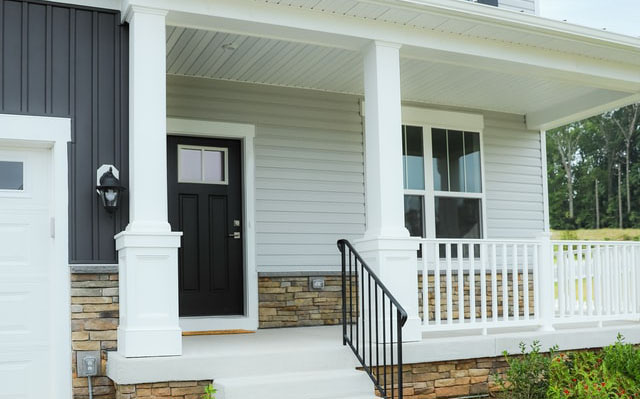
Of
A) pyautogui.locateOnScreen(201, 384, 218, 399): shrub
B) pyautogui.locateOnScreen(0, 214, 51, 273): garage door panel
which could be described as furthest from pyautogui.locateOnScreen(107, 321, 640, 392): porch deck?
pyautogui.locateOnScreen(0, 214, 51, 273): garage door panel

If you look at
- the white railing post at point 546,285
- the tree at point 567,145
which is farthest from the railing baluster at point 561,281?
the tree at point 567,145

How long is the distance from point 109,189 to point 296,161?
9.33ft

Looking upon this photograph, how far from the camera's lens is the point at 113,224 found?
17.1 feet

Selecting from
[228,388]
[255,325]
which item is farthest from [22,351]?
[255,325]

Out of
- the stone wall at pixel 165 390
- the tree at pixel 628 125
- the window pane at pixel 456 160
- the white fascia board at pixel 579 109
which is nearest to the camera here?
the stone wall at pixel 165 390

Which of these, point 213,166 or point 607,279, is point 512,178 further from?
point 213,166

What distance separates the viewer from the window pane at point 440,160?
837 centimetres

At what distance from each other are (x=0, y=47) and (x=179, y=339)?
2.48 m

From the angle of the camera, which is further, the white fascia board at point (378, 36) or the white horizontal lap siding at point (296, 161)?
the white horizontal lap siding at point (296, 161)

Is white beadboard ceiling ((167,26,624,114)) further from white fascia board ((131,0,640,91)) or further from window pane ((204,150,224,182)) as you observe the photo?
window pane ((204,150,224,182))

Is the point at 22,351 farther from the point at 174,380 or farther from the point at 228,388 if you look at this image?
the point at 228,388

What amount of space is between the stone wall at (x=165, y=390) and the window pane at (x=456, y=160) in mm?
4628

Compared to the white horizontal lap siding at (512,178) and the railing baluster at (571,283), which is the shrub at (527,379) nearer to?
the railing baluster at (571,283)

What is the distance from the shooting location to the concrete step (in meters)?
4.66
